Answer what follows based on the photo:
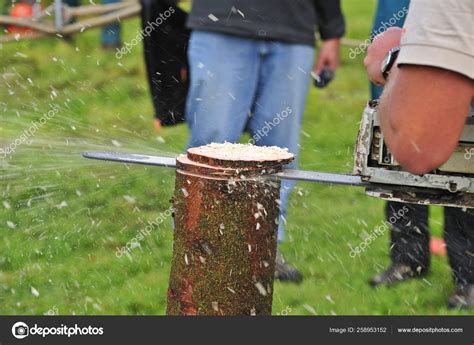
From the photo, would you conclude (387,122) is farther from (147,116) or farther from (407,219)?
(147,116)

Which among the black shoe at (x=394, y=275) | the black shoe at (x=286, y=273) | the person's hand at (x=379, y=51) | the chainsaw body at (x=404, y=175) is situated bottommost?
the black shoe at (x=286, y=273)

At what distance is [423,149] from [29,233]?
3327 mm

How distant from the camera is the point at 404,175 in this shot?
2.67 metres

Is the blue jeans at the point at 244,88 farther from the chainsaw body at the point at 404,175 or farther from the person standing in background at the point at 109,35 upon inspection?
the person standing in background at the point at 109,35

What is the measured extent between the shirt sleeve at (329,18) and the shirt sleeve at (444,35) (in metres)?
2.93

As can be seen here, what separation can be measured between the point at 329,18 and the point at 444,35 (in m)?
3.02

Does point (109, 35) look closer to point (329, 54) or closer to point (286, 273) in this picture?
point (329, 54)

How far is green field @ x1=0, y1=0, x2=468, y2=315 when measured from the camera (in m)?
4.82

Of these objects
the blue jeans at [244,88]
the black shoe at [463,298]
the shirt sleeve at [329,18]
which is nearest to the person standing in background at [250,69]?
the blue jeans at [244,88]

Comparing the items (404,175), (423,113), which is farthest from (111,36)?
(423,113)

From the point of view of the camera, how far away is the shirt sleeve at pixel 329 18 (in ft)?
17.3

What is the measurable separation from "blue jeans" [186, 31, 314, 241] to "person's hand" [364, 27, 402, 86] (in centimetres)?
202

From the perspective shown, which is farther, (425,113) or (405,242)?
(405,242)
